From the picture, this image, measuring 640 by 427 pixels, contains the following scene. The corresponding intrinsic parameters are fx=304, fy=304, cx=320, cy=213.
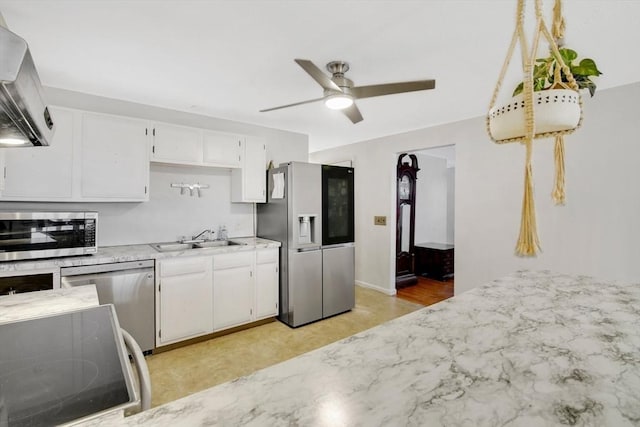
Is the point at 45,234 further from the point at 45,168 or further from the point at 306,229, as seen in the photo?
the point at 306,229

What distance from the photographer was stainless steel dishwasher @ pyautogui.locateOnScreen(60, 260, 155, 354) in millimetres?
2355

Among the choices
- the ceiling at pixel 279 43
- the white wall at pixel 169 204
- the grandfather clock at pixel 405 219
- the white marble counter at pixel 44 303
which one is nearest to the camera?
the white marble counter at pixel 44 303

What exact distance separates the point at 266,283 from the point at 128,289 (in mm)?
1290

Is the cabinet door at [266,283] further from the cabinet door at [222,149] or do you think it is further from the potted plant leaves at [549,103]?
the potted plant leaves at [549,103]

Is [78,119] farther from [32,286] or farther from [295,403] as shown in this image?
[295,403]

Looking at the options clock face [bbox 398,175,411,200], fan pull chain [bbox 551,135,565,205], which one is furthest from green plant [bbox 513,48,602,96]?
clock face [bbox 398,175,411,200]

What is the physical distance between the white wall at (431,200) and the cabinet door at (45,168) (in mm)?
4856

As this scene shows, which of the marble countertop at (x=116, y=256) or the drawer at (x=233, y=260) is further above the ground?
the marble countertop at (x=116, y=256)

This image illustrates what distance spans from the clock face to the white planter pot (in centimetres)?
387

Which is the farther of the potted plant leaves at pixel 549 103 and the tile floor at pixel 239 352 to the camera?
the tile floor at pixel 239 352

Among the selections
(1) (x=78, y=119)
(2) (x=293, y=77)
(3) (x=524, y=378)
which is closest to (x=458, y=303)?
(3) (x=524, y=378)

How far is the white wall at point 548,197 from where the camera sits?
2.51 meters

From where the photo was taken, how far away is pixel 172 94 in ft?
9.43

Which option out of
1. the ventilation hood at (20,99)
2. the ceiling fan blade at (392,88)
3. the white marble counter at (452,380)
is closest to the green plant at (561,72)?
the white marble counter at (452,380)
